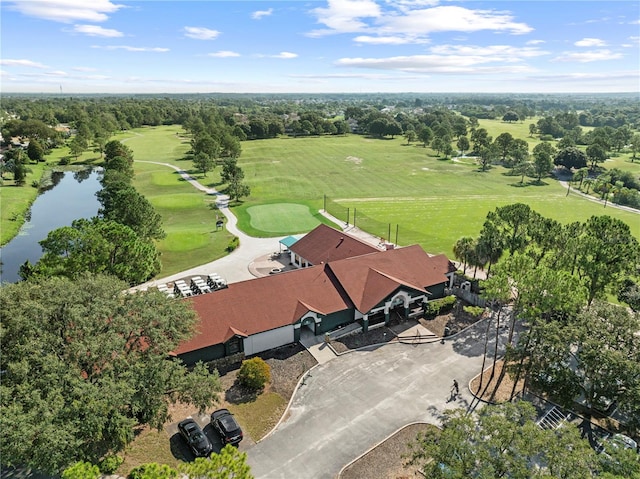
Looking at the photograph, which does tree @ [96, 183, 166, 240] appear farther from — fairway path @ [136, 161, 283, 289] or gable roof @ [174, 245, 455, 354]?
gable roof @ [174, 245, 455, 354]

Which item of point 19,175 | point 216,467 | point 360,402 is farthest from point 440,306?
point 19,175

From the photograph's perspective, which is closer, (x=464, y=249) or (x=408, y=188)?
(x=464, y=249)

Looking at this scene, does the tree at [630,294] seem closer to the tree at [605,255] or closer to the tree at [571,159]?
the tree at [605,255]

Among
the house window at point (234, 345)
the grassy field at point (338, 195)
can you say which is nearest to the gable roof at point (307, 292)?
the house window at point (234, 345)

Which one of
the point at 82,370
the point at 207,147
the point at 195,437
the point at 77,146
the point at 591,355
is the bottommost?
the point at 195,437

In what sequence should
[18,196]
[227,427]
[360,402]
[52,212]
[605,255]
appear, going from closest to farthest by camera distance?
[227,427] → [360,402] → [605,255] → [52,212] → [18,196]

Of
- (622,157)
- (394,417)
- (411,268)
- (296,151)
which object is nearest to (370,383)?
(394,417)

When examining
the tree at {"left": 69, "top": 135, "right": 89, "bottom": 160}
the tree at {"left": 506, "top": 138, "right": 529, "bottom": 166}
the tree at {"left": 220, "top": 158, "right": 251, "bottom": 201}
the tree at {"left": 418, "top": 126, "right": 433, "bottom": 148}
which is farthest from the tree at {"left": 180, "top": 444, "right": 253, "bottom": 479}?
the tree at {"left": 418, "top": 126, "right": 433, "bottom": 148}

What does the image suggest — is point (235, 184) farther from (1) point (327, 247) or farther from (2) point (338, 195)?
(1) point (327, 247)
